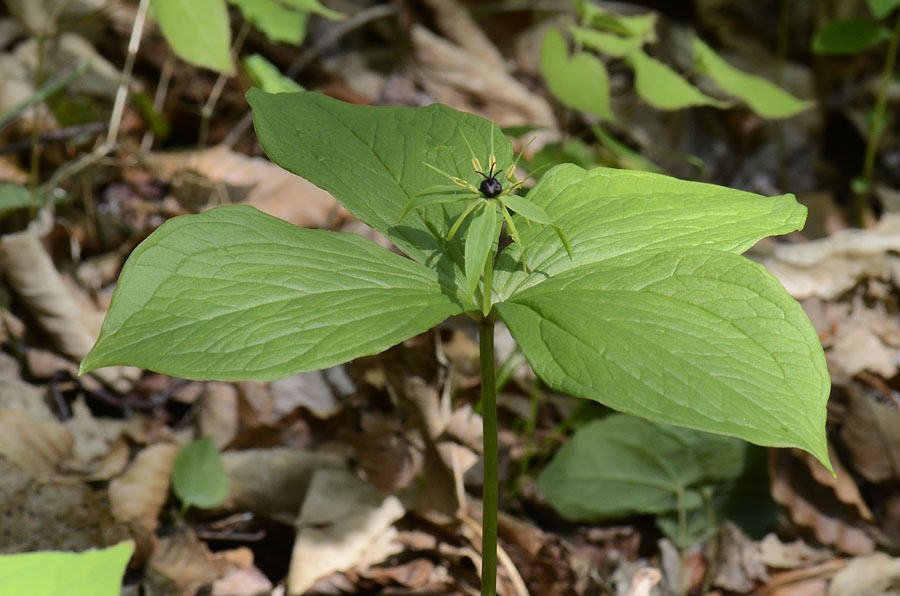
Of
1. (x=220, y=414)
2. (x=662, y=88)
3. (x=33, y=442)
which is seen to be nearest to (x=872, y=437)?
(x=662, y=88)

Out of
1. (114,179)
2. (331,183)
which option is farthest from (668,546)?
(114,179)

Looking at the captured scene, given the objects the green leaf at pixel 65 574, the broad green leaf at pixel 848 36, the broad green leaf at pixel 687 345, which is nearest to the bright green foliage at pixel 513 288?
the broad green leaf at pixel 687 345

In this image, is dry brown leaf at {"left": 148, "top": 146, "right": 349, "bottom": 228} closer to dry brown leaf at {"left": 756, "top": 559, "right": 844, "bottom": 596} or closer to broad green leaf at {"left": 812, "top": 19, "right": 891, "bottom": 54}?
dry brown leaf at {"left": 756, "top": 559, "right": 844, "bottom": 596}

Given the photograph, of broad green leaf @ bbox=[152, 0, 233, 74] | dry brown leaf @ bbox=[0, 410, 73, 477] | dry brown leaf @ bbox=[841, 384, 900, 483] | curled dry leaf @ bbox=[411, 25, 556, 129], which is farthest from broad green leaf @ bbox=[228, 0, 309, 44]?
dry brown leaf @ bbox=[841, 384, 900, 483]

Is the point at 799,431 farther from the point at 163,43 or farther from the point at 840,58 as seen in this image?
the point at 840,58

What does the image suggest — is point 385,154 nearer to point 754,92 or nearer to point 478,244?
point 478,244

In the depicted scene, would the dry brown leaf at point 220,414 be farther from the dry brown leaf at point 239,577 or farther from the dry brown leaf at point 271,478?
the dry brown leaf at point 239,577

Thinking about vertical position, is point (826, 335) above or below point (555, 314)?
above
